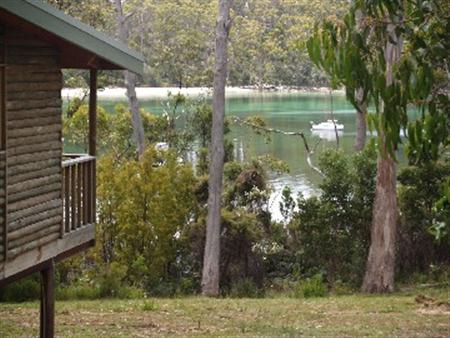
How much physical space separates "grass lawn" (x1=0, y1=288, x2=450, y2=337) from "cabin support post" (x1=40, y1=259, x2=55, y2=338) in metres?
0.81

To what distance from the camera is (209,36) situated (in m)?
39.2

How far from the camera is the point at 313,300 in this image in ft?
50.5

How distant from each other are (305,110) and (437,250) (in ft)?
153

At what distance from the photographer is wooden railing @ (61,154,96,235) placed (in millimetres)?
9828

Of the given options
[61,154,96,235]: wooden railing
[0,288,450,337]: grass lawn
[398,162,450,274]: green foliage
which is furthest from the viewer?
[398,162,450,274]: green foliage

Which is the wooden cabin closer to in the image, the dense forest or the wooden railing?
the wooden railing

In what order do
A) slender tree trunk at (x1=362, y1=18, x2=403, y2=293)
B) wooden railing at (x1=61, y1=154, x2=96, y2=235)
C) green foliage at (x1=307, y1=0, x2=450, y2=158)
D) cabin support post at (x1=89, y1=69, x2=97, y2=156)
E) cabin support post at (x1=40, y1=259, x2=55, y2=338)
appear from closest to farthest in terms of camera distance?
1. green foliage at (x1=307, y1=0, x2=450, y2=158)
2. cabin support post at (x1=40, y1=259, x2=55, y2=338)
3. wooden railing at (x1=61, y1=154, x2=96, y2=235)
4. cabin support post at (x1=89, y1=69, x2=97, y2=156)
5. slender tree trunk at (x1=362, y1=18, x2=403, y2=293)

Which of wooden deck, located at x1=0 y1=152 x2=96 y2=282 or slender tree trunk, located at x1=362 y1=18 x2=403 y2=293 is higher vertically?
wooden deck, located at x1=0 y1=152 x2=96 y2=282

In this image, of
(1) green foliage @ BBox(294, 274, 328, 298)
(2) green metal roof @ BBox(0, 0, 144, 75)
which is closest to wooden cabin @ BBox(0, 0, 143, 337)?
(2) green metal roof @ BBox(0, 0, 144, 75)

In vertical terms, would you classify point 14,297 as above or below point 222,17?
below

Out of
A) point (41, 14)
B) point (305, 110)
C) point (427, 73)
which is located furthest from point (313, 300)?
point (305, 110)

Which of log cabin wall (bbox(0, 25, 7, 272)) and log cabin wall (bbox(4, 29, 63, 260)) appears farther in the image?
log cabin wall (bbox(4, 29, 63, 260))

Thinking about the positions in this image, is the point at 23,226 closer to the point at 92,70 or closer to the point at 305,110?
the point at 92,70

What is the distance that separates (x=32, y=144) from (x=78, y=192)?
1.51 meters
